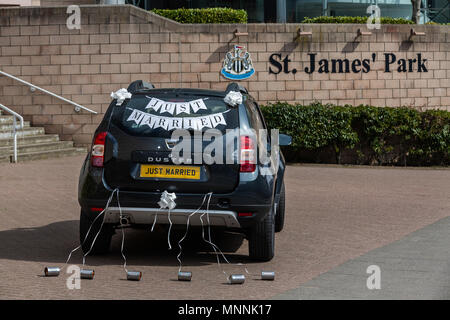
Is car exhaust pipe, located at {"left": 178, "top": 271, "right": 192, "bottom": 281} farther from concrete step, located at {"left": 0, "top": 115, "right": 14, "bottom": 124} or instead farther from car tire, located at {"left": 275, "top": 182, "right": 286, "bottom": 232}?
concrete step, located at {"left": 0, "top": 115, "right": 14, "bottom": 124}

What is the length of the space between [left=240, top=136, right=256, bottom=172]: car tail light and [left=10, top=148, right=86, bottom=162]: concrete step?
10428 mm

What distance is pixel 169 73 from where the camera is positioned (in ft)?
63.4

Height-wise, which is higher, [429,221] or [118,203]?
[118,203]

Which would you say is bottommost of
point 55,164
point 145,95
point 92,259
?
point 55,164

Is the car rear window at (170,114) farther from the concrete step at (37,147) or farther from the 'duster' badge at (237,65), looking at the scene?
the 'duster' badge at (237,65)

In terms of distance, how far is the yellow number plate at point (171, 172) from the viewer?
6.94m

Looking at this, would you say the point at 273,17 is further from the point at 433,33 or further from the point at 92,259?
the point at 92,259

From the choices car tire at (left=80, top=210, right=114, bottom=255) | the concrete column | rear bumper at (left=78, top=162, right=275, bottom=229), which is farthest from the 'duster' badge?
rear bumper at (left=78, top=162, right=275, bottom=229)

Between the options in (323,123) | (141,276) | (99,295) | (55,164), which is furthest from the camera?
(323,123)

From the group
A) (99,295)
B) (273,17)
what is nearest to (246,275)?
(99,295)

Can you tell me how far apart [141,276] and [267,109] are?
11.8m

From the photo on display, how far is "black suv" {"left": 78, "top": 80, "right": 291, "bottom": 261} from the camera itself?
6926 mm

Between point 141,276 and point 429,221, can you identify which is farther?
point 429,221

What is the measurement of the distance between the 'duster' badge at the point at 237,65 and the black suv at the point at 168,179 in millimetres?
12241
